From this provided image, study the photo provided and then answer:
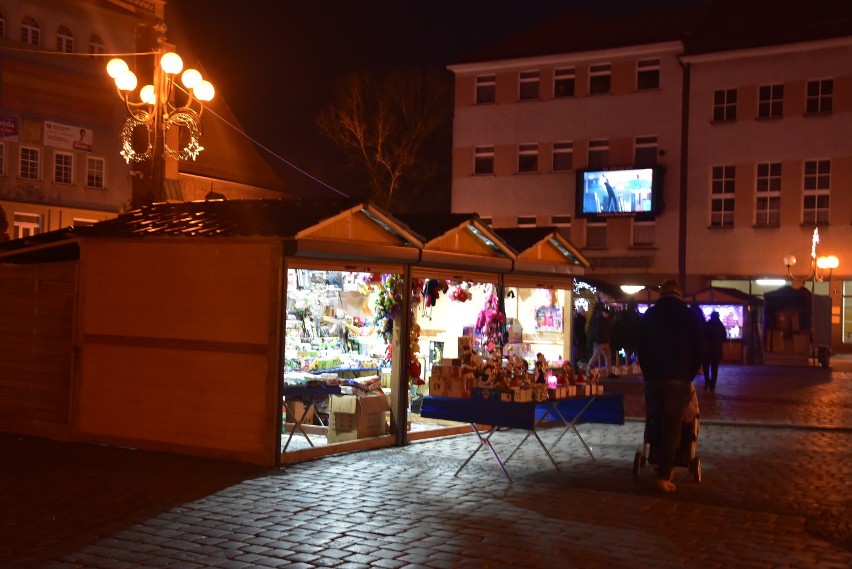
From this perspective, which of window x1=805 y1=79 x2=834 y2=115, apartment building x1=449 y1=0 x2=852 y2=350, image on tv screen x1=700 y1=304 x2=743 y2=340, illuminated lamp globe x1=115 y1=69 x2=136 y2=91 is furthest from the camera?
apartment building x1=449 y1=0 x2=852 y2=350

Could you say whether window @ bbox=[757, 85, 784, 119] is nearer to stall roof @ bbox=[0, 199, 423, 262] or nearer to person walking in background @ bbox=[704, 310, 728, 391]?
person walking in background @ bbox=[704, 310, 728, 391]

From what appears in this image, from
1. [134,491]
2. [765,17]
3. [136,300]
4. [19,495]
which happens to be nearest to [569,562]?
[134,491]

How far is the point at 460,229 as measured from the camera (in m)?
13.9

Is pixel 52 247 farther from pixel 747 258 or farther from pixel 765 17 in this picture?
pixel 765 17

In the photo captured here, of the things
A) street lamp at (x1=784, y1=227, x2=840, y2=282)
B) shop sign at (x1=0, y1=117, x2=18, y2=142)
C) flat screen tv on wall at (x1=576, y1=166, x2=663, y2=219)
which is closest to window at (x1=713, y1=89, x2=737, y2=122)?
flat screen tv on wall at (x1=576, y1=166, x2=663, y2=219)

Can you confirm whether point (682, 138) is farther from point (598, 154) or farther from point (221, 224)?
point (221, 224)

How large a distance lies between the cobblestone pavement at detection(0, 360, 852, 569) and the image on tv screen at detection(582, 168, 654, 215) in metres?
26.9

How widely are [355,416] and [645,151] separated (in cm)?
2954

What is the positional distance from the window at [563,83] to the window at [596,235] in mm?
5237

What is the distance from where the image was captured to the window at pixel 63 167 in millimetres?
39594

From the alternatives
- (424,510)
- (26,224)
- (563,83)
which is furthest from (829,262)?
(424,510)

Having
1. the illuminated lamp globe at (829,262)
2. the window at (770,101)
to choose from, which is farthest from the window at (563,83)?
the illuminated lamp globe at (829,262)

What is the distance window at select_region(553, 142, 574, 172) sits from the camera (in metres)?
41.3

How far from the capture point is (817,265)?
36.4 meters
